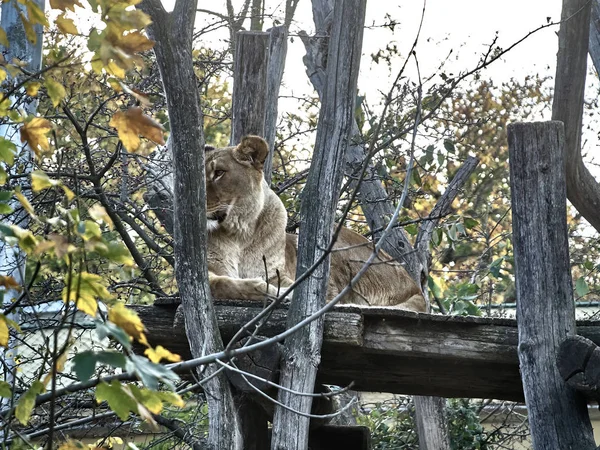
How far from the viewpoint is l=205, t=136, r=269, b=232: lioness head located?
509 centimetres

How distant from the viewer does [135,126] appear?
2.31 metres

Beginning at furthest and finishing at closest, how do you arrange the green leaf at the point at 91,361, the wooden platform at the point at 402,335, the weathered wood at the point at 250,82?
Answer: the weathered wood at the point at 250,82 < the wooden platform at the point at 402,335 < the green leaf at the point at 91,361

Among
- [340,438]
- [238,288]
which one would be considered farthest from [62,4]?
[340,438]

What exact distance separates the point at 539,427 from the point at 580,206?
5.90 ft

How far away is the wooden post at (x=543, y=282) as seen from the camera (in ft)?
13.2

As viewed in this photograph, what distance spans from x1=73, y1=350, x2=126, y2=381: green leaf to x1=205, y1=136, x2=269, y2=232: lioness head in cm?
322

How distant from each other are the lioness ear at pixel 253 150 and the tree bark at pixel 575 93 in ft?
5.61

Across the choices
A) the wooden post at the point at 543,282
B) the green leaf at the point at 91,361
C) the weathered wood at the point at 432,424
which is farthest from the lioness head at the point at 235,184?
the green leaf at the point at 91,361

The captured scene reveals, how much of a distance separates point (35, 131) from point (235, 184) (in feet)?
9.09

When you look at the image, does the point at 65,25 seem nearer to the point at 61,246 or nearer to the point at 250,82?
the point at 61,246

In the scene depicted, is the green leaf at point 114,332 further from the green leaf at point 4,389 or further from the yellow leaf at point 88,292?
the green leaf at point 4,389

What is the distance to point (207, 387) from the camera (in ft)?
13.4

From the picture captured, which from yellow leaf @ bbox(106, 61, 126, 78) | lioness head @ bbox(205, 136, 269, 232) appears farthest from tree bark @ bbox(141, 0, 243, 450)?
yellow leaf @ bbox(106, 61, 126, 78)

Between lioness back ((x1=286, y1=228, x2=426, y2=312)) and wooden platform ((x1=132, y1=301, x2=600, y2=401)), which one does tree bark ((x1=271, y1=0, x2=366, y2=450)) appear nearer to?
wooden platform ((x1=132, y1=301, x2=600, y2=401))
